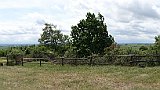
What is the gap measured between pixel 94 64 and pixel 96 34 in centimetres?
2563

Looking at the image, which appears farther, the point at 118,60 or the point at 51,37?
the point at 51,37

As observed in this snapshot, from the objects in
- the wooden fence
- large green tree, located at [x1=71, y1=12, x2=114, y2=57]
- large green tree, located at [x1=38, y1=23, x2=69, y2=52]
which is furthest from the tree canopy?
the wooden fence

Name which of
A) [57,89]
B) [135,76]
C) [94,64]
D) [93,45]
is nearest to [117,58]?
[94,64]

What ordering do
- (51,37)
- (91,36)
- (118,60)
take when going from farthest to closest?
(51,37), (91,36), (118,60)

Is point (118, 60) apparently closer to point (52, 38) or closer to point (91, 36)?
point (91, 36)

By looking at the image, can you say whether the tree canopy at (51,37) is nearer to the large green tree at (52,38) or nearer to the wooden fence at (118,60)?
the large green tree at (52,38)

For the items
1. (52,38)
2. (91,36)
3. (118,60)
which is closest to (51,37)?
(52,38)

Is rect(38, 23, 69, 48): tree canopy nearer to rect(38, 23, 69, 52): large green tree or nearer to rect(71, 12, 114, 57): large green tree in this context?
rect(38, 23, 69, 52): large green tree

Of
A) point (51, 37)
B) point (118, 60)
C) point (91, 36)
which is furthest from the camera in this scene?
point (51, 37)

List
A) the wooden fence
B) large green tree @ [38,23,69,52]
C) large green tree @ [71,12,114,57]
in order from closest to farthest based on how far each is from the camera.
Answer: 1. the wooden fence
2. large green tree @ [71,12,114,57]
3. large green tree @ [38,23,69,52]

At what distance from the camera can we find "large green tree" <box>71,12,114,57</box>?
61812mm

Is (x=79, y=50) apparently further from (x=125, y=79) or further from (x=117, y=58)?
(x=125, y=79)

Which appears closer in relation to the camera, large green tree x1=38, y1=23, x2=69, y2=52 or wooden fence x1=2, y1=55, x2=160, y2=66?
wooden fence x1=2, y1=55, x2=160, y2=66

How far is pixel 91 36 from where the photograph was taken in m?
62.6
